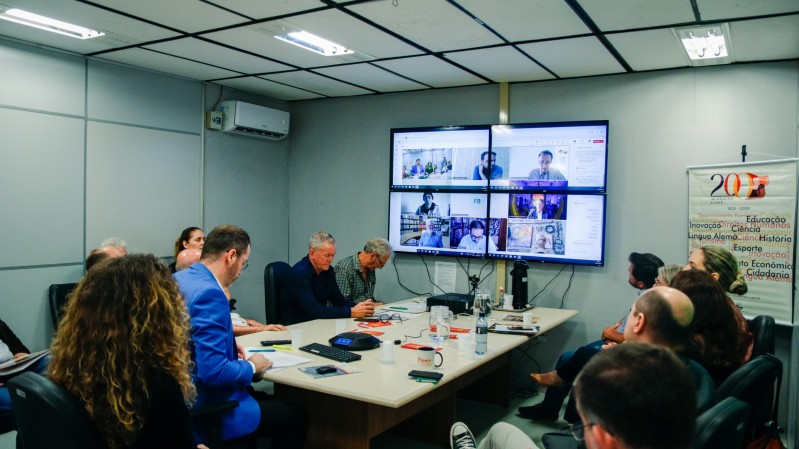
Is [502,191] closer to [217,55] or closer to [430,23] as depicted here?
[430,23]

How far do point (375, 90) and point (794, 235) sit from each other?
3622 millimetres

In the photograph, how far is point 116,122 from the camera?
15.6 feet

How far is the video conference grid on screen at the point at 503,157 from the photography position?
484cm

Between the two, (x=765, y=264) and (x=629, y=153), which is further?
(x=629, y=153)

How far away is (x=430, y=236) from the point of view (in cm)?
557

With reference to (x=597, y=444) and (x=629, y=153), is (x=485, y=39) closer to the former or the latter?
(x=629, y=153)

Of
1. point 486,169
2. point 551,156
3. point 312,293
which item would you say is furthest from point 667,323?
point 486,169

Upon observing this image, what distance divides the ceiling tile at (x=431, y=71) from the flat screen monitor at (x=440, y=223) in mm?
989

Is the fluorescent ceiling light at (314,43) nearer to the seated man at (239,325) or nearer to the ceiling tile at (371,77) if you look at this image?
the ceiling tile at (371,77)

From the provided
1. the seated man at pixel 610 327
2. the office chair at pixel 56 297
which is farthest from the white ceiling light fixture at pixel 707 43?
the office chair at pixel 56 297

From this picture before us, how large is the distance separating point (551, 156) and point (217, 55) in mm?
2764

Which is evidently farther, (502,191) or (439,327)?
(502,191)

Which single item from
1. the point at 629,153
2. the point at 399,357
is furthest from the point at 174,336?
the point at 629,153

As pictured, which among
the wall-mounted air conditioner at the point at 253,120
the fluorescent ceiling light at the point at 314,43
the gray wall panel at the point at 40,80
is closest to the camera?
the fluorescent ceiling light at the point at 314,43
